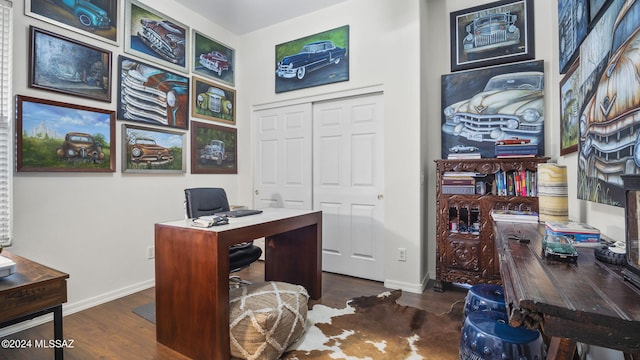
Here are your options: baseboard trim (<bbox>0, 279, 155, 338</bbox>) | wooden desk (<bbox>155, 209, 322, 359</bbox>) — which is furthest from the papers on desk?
baseboard trim (<bbox>0, 279, 155, 338</bbox>)

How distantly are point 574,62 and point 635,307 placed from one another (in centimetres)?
173

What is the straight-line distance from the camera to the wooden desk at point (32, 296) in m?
1.23

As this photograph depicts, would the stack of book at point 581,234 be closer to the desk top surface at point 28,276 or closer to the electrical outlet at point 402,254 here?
the electrical outlet at point 402,254

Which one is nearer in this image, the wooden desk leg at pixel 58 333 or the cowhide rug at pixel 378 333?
the wooden desk leg at pixel 58 333

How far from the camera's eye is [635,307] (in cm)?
70

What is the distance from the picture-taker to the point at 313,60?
3.55 metres

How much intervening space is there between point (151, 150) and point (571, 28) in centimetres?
356

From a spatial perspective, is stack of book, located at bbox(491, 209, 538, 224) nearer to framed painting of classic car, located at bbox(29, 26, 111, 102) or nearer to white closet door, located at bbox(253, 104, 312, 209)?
white closet door, located at bbox(253, 104, 312, 209)

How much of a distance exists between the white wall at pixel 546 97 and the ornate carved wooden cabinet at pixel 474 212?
333mm

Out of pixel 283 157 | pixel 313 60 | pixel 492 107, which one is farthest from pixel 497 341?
pixel 313 60

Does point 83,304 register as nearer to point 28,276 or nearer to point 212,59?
point 28,276

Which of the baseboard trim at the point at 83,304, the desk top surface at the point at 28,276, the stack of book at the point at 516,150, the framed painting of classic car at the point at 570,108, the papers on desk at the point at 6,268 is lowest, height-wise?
the baseboard trim at the point at 83,304

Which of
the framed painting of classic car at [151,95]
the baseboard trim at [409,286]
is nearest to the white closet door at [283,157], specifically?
the framed painting of classic car at [151,95]

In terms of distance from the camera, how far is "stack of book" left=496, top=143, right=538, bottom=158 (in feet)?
8.38
